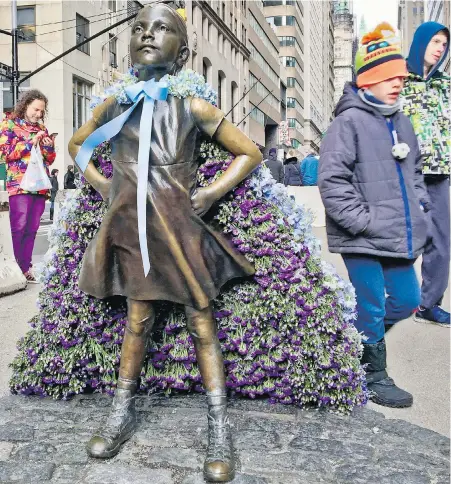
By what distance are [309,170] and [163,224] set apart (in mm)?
12742

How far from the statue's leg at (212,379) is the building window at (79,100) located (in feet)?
86.5

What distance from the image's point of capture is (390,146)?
321cm

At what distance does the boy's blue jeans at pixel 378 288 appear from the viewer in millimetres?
3236

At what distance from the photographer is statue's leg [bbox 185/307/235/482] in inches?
92.5

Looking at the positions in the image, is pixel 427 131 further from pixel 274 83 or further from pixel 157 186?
pixel 274 83

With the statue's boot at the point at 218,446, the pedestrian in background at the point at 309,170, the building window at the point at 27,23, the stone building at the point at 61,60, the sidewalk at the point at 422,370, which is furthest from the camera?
the building window at the point at 27,23

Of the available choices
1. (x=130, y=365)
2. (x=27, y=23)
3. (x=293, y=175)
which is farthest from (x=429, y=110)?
(x=27, y=23)

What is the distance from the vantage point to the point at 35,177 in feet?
19.5

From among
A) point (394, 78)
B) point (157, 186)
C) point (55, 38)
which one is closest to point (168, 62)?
point (157, 186)

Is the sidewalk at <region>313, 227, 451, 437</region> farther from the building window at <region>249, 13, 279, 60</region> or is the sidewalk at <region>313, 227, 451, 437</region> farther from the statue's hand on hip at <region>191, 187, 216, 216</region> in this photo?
the building window at <region>249, 13, 279, 60</region>

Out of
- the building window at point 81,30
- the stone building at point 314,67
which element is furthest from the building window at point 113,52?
the stone building at point 314,67

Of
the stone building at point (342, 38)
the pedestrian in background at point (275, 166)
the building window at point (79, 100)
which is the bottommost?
the pedestrian in background at point (275, 166)

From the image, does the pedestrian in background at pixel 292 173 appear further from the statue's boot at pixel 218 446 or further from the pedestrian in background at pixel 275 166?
the statue's boot at pixel 218 446

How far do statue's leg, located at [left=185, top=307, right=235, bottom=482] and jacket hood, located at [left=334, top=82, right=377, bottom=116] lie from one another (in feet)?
4.80
